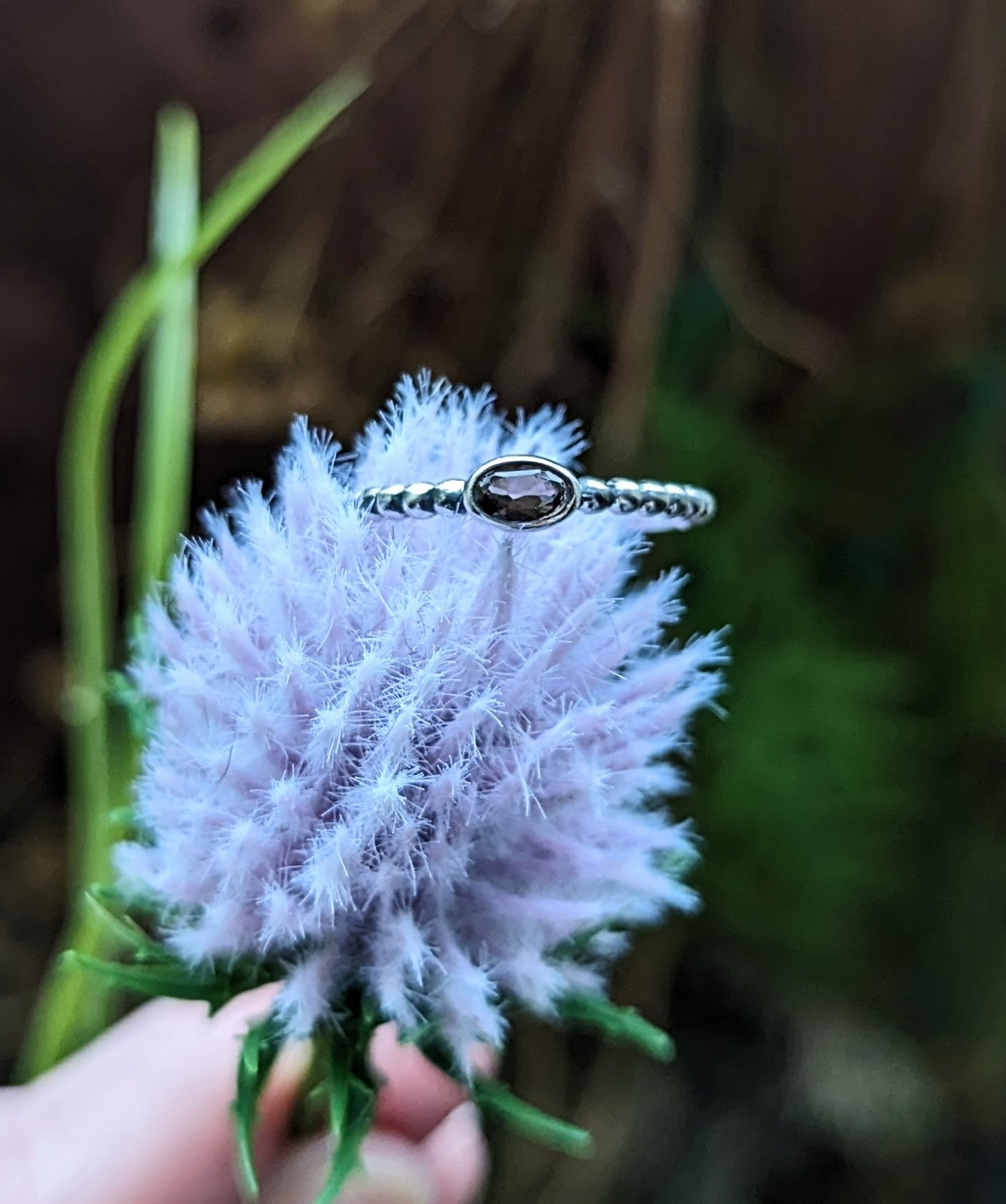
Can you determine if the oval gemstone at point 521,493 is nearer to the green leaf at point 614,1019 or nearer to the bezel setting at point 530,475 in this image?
the bezel setting at point 530,475

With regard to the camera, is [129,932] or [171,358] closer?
[129,932]

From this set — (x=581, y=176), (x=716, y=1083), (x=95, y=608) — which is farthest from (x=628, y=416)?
(x=716, y=1083)

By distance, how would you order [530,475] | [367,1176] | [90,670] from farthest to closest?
[90,670] → [367,1176] → [530,475]

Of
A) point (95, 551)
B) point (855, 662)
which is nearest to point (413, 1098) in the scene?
point (95, 551)

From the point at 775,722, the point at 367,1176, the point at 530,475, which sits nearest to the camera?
the point at 530,475

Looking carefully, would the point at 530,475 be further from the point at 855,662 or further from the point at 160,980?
the point at 855,662

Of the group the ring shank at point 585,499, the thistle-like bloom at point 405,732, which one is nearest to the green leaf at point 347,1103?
the thistle-like bloom at point 405,732

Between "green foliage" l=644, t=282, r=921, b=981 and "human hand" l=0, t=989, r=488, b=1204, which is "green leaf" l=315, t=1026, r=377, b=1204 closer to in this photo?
"human hand" l=0, t=989, r=488, b=1204
